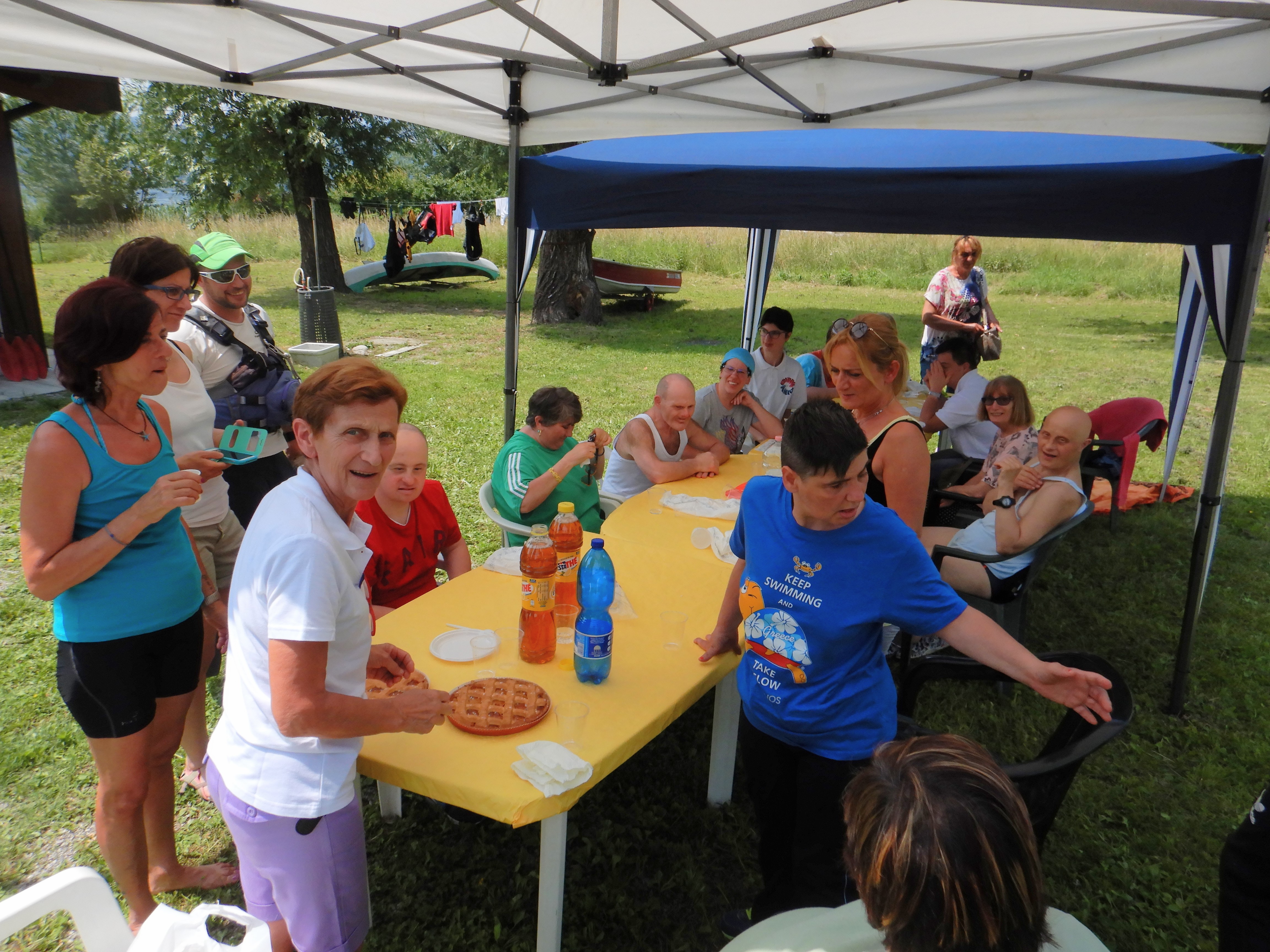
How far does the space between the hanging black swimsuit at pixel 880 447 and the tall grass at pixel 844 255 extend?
1563cm

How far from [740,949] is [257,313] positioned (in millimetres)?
3197

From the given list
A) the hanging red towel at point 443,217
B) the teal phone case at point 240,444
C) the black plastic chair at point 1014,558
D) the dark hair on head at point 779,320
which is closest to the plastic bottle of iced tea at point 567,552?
Answer: the teal phone case at point 240,444

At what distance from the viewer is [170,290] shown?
257cm

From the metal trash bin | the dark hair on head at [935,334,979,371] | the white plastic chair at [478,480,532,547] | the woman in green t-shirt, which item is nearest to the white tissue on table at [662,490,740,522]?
the woman in green t-shirt

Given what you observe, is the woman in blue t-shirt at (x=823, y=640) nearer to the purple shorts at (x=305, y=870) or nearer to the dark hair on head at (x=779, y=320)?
the purple shorts at (x=305, y=870)

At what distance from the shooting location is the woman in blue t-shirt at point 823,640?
186 cm

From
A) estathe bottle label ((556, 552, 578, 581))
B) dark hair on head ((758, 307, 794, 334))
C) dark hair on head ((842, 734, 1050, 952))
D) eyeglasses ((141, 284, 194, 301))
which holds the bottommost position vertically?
estathe bottle label ((556, 552, 578, 581))

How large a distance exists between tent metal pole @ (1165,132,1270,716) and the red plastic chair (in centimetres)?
163

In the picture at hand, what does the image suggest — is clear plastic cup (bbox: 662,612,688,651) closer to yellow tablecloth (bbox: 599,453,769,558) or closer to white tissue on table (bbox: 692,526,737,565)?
yellow tablecloth (bbox: 599,453,769,558)

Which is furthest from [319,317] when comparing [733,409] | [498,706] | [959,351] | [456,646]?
[498,706]

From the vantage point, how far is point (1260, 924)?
1.28m

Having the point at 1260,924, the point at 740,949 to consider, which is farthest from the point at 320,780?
the point at 1260,924

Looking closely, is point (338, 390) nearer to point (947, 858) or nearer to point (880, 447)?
point (947, 858)

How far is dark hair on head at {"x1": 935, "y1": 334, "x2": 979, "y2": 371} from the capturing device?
555cm
